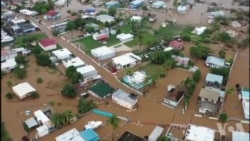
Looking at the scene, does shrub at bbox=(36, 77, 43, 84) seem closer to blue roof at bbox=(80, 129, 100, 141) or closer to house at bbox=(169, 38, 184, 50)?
blue roof at bbox=(80, 129, 100, 141)

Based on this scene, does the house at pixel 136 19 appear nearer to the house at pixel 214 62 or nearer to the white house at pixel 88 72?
the house at pixel 214 62

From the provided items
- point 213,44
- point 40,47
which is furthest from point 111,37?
point 213,44

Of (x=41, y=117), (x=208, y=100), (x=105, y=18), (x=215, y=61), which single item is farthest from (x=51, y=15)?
(x=208, y=100)

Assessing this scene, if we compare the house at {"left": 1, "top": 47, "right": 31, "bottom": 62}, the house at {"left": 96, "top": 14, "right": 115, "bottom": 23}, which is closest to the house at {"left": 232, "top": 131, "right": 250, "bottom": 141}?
the house at {"left": 1, "top": 47, "right": 31, "bottom": 62}

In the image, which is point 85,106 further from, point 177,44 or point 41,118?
point 177,44

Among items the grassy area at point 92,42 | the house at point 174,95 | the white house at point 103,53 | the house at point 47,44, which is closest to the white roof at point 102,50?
the white house at point 103,53

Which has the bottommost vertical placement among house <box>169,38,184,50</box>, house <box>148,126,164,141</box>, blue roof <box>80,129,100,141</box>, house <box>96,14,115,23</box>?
house <box>148,126,164,141</box>

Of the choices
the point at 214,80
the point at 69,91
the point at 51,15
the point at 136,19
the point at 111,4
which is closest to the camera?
the point at 69,91
